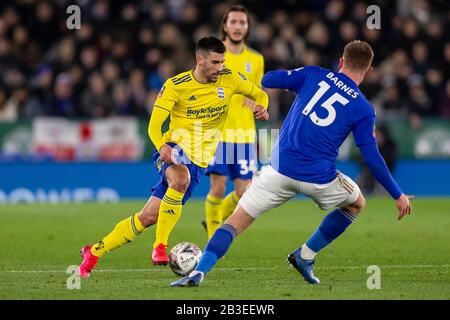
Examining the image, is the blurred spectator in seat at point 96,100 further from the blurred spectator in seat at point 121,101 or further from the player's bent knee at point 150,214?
the player's bent knee at point 150,214

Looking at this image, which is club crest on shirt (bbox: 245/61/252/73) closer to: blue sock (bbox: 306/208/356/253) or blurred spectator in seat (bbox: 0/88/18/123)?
blue sock (bbox: 306/208/356/253)

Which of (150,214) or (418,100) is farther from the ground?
(418,100)

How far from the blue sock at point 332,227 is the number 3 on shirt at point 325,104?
37.7 inches

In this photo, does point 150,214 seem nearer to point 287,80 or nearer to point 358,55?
point 287,80

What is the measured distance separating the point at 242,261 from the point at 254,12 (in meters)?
12.3

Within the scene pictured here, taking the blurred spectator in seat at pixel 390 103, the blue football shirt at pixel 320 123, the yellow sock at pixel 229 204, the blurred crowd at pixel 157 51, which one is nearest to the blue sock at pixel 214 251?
the blue football shirt at pixel 320 123

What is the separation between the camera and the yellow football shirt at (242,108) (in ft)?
38.9

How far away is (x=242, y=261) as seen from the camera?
10805 mm

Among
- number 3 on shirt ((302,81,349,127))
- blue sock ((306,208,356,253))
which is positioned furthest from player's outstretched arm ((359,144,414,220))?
blue sock ((306,208,356,253))

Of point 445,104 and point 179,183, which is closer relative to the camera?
point 179,183

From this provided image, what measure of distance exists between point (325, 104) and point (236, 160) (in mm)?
3835

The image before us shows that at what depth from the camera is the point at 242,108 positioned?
12.0 m

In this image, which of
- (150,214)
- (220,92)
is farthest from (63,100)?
(150,214)
